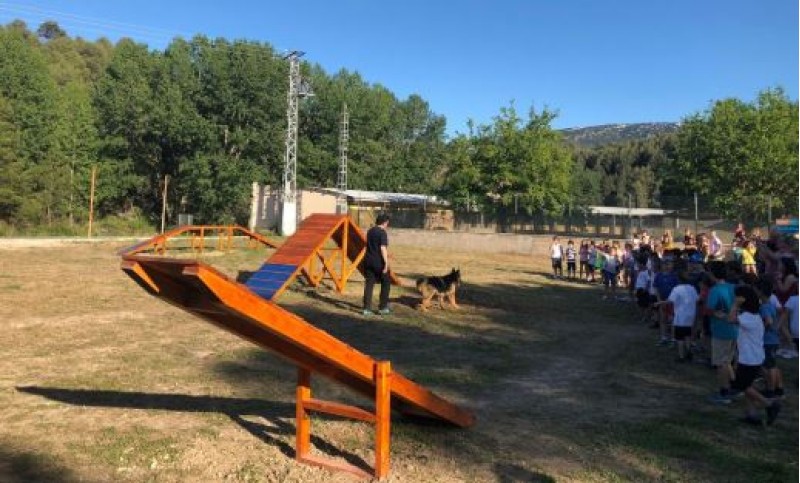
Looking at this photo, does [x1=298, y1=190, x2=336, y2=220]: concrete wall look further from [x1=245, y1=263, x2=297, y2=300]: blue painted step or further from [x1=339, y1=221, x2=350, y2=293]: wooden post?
[x1=245, y1=263, x2=297, y2=300]: blue painted step

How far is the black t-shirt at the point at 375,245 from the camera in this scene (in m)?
11.7

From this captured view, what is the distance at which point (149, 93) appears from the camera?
50562 mm

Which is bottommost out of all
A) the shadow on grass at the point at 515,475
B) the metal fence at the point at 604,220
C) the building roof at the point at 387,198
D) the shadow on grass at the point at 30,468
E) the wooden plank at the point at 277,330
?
the shadow on grass at the point at 30,468

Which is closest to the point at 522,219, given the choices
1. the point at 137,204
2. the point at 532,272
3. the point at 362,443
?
the point at 532,272

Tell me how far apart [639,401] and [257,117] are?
155 ft

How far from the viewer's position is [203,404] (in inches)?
243

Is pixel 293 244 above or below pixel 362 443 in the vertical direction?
above

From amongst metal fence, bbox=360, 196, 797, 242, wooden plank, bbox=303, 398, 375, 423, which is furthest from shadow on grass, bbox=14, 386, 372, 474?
metal fence, bbox=360, 196, 797, 242

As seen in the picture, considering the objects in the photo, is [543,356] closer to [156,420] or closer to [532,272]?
[156,420]

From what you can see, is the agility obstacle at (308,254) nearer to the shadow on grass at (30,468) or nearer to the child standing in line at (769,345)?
the child standing in line at (769,345)

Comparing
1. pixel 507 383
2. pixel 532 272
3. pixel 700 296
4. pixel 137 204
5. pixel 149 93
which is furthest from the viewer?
pixel 137 204

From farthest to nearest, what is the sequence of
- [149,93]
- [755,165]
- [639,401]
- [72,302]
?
[149,93], [755,165], [72,302], [639,401]

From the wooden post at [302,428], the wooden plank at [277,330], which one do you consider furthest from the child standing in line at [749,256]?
the wooden post at [302,428]

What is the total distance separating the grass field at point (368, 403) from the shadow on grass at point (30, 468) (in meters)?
0.01
